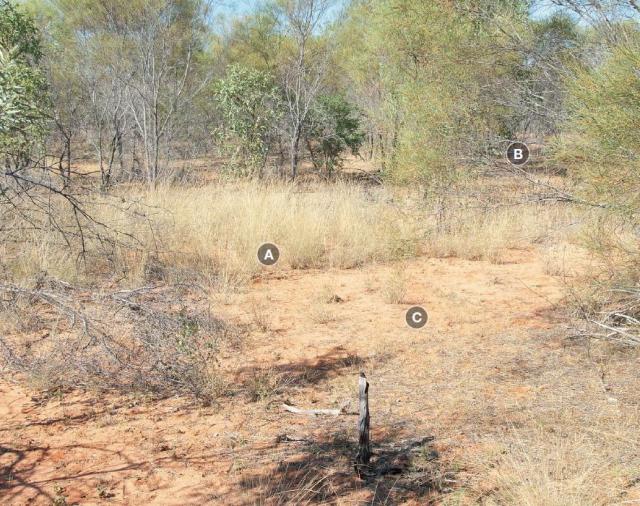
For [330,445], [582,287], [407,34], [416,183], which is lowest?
[330,445]

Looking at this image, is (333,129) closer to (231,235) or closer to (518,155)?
(231,235)

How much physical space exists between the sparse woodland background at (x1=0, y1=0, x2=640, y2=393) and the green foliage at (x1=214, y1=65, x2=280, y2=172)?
0.05 meters

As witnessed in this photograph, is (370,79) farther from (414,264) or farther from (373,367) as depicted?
(373,367)

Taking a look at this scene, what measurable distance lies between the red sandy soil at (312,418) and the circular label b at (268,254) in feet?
5.63

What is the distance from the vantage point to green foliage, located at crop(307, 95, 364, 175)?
17266 millimetres

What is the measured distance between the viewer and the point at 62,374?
14.6ft

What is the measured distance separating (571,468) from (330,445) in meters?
1.33

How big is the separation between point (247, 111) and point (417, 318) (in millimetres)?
10873

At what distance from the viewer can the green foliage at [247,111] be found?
50.2 ft

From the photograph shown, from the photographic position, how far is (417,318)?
19.6 feet

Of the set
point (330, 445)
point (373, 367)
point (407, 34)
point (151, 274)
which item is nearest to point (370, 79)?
point (407, 34)

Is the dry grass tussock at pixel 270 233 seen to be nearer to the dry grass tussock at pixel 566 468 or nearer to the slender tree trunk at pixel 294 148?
the dry grass tussock at pixel 566 468

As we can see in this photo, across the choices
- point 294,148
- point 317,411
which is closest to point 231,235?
point 317,411

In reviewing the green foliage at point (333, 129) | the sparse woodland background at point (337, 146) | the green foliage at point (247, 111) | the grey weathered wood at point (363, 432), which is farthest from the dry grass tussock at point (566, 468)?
the green foliage at point (333, 129)
